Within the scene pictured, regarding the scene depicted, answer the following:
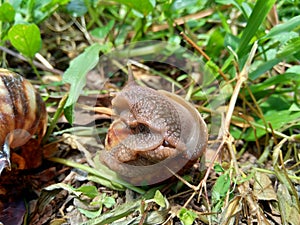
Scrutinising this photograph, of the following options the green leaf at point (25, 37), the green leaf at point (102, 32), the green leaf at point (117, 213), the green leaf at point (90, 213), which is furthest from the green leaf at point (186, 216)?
the green leaf at point (102, 32)

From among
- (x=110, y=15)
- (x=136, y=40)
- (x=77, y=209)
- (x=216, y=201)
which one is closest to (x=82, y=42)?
(x=110, y=15)

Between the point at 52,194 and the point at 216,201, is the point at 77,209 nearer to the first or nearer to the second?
the point at 52,194

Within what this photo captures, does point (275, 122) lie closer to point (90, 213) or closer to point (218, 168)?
point (218, 168)

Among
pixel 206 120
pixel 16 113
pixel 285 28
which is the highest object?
pixel 285 28

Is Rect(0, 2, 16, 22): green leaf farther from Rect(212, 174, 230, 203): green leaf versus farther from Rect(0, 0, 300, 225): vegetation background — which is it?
Rect(212, 174, 230, 203): green leaf

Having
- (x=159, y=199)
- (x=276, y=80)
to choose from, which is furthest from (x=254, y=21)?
(x=159, y=199)

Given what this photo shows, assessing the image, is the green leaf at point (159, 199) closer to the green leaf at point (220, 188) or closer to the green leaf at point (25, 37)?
the green leaf at point (220, 188)
